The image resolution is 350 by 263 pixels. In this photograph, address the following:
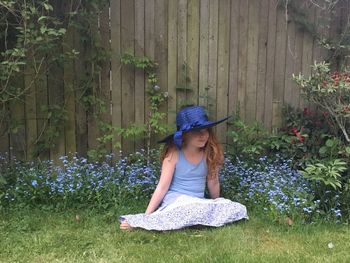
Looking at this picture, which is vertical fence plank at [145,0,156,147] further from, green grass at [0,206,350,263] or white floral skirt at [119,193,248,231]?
green grass at [0,206,350,263]

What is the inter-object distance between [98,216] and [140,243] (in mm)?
618

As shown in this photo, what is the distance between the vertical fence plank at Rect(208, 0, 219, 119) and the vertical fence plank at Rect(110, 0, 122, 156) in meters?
0.99

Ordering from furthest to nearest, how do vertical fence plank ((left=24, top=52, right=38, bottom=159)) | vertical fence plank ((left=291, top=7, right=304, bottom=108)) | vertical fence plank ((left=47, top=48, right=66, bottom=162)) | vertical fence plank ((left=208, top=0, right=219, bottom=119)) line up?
1. vertical fence plank ((left=291, top=7, right=304, bottom=108))
2. vertical fence plank ((left=208, top=0, right=219, bottom=119))
3. vertical fence plank ((left=47, top=48, right=66, bottom=162))
4. vertical fence plank ((left=24, top=52, right=38, bottom=159))

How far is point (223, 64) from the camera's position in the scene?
4938 millimetres

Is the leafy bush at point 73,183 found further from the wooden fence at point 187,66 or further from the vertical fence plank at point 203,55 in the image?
the vertical fence plank at point 203,55

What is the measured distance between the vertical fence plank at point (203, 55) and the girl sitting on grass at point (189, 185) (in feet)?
3.59

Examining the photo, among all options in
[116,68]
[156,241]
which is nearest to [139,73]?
[116,68]

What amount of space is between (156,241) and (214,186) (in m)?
0.90

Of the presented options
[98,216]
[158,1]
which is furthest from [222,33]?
[98,216]

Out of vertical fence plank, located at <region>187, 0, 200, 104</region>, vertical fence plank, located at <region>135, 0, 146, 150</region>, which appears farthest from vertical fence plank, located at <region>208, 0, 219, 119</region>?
vertical fence plank, located at <region>135, 0, 146, 150</region>

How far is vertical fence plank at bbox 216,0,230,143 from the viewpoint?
4855 millimetres

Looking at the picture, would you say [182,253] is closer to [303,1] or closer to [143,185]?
[143,185]

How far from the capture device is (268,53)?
502 centimetres

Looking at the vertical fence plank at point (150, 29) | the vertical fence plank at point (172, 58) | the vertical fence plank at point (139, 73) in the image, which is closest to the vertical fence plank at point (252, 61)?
the vertical fence plank at point (172, 58)
